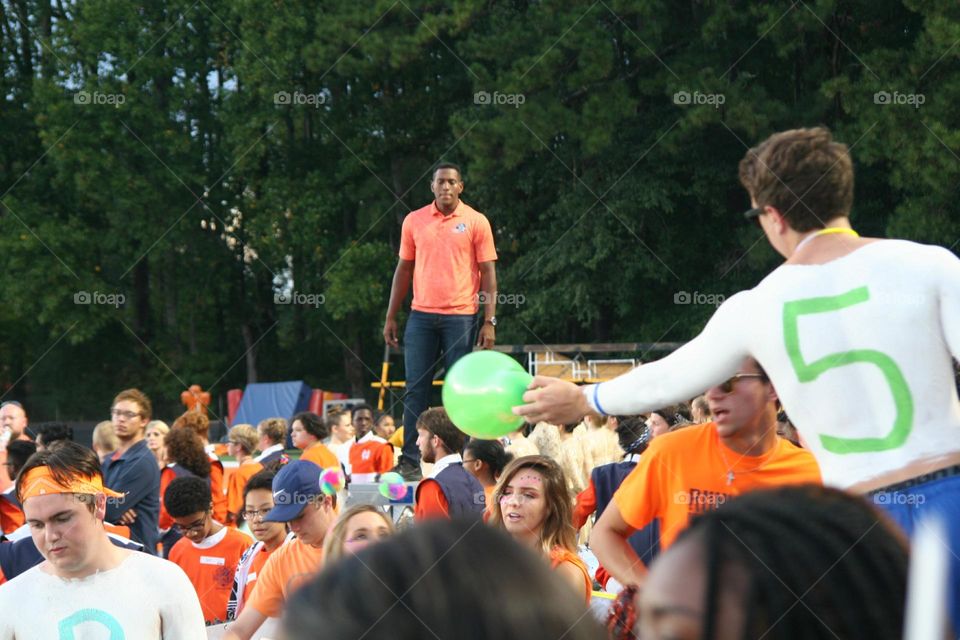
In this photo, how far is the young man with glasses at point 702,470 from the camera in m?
3.57

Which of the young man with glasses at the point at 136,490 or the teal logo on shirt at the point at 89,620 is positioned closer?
the teal logo on shirt at the point at 89,620

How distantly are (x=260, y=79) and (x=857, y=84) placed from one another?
16.7 meters

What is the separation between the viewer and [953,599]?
8.41 ft

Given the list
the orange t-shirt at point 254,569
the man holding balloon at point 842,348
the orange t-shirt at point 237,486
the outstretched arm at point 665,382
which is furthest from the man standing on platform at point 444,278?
the man holding balloon at point 842,348

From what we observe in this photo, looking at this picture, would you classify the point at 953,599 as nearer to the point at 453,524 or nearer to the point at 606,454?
the point at 453,524

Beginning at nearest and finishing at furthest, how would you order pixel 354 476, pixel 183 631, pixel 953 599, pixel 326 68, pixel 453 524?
pixel 453 524, pixel 953 599, pixel 183 631, pixel 354 476, pixel 326 68

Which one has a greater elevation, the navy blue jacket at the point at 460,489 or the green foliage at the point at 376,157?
the green foliage at the point at 376,157

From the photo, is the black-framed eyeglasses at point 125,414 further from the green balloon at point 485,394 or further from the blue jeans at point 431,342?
the green balloon at point 485,394

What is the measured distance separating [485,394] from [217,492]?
219 inches

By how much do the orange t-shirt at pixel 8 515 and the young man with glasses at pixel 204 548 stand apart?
139 centimetres

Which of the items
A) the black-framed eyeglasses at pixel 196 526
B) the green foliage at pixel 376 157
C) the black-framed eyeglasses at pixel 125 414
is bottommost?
the black-framed eyeglasses at pixel 196 526

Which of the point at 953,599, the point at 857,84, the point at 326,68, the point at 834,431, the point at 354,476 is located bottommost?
the point at 354,476

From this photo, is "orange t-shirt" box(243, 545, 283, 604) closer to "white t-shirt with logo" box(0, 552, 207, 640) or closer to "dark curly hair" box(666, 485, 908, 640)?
"white t-shirt with logo" box(0, 552, 207, 640)

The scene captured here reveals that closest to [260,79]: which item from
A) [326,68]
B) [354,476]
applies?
[326,68]
